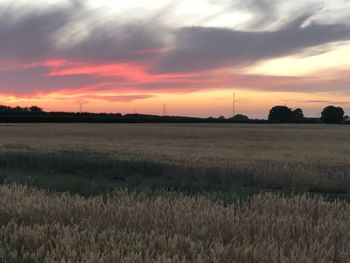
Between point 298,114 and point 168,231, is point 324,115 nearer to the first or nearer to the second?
point 298,114

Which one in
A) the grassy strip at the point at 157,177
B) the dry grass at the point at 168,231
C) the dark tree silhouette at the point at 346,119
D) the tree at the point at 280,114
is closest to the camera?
the dry grass at the point at 168,231

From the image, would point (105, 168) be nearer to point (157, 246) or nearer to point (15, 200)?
point (15, 200)

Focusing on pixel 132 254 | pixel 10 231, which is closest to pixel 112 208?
pixel 10 231

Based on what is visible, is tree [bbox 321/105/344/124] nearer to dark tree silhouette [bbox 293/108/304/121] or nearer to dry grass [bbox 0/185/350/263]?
dark tree silhouette [bbox 293/108/304/121]

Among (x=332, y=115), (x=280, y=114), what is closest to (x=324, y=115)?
(x=332, y=115)

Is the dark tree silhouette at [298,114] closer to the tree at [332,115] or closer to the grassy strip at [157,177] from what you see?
the tree at [332,115]

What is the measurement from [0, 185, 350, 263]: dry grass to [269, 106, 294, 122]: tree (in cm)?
15473

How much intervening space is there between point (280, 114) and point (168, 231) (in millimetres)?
159391

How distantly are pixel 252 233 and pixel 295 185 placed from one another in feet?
32.9

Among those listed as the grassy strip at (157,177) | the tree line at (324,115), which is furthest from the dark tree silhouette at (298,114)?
the grassy strip at (157,177)

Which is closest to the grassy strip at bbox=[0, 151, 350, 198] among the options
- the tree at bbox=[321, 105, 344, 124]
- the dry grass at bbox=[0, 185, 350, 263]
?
the dry grass at bbox=[0, 185, 350, 263]

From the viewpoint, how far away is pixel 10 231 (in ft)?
22.8

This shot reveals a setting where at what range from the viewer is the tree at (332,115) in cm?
16200

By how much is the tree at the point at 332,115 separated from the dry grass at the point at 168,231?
521 feet
